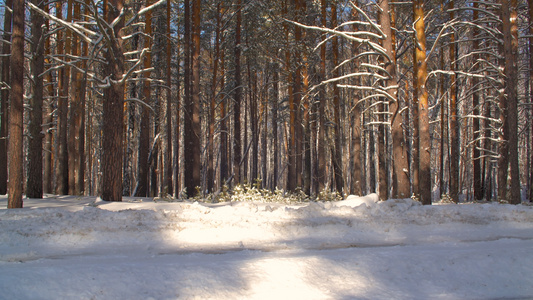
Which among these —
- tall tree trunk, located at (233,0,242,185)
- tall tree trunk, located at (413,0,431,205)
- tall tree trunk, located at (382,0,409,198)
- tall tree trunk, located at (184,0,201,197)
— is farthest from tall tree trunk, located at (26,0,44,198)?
tall tree trunk, located at (413,0,431,205)

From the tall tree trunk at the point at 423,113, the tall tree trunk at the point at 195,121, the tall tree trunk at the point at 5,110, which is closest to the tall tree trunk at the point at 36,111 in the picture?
the tall tree trunk at the point at 5,110

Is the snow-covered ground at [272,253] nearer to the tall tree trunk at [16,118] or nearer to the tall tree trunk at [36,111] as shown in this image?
the tall tree trunk at [16,118]

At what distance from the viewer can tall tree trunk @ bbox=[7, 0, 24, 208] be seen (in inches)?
325

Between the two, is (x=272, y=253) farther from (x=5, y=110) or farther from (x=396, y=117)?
(x=5, y=110)

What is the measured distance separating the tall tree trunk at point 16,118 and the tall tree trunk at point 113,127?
1.96 metres

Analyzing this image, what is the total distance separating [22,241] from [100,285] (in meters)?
2.35

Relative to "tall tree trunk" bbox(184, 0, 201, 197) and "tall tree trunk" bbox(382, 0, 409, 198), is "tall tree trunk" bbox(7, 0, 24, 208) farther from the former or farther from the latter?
"tall tree trunk" bbox(382, 0, 409, 198)

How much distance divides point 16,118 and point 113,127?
224 cm

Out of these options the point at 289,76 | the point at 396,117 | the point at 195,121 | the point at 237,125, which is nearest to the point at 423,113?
the point at 396,117

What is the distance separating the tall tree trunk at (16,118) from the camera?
325 inches

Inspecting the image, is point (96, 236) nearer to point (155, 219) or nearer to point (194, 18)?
point (155, 219)

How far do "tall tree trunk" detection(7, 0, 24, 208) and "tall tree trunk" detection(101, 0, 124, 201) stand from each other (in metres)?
1.96

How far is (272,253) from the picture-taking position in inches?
181

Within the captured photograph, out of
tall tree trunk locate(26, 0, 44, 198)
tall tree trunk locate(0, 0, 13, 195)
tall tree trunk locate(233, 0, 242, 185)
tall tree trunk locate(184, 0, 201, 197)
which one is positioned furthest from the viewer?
tall tree trunk locate(233, 0, 242, 185)
